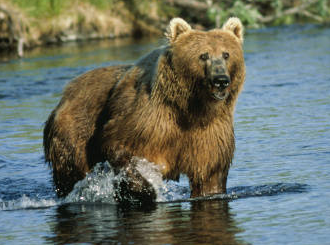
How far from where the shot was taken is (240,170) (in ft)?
27.8

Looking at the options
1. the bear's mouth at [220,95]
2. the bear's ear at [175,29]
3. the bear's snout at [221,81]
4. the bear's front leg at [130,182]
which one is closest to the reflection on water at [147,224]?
the bear's front leg at [130,182]

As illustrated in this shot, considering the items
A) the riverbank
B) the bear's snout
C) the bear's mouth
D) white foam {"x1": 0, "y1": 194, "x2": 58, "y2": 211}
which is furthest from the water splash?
the riverbank

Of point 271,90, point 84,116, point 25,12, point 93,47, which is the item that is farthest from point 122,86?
point 25,12

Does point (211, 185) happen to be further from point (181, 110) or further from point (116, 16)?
point (116, 16)

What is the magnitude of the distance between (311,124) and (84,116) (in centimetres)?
412

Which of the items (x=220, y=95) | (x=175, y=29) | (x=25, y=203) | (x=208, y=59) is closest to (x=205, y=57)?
(x=208, y=59)

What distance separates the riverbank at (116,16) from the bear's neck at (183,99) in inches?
647

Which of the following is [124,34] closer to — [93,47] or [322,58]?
[93,47]

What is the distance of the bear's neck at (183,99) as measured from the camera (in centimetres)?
662

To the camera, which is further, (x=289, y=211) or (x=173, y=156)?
(x=173, y=156)

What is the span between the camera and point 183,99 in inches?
263

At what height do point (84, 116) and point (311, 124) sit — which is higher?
point (84, 116)

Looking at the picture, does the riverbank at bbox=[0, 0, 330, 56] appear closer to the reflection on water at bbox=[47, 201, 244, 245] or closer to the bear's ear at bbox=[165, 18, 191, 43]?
the bear's ear at bbox=[165, 18, 191, 43]

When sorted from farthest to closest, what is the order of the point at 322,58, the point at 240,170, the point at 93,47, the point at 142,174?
1. the point at 93,47
2. the point at 322,58
3. the point at 240,170
4. the point at 142,174
